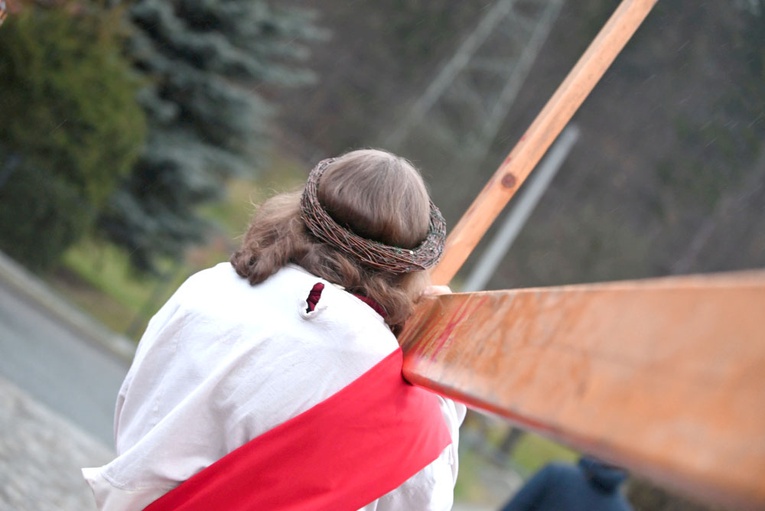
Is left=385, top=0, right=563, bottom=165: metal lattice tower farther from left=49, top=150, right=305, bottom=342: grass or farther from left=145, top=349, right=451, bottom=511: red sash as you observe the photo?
left=145, top=349, right=451, bottom=511: red sash

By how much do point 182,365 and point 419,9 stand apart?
26.5 metres

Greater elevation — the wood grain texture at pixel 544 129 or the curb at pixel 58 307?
the wood grain texture at pixel 544 129

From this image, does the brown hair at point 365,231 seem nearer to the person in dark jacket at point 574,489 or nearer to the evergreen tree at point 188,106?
the person in dark jacket at point 574,489

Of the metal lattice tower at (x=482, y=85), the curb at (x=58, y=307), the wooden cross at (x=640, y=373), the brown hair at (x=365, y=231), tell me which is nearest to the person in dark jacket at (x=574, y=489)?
the brown hair at (x=365, y=231)

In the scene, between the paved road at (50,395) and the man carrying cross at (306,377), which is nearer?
the man carrying cross at (306,377)

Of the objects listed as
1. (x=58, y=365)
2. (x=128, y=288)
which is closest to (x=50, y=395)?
(x=58, y=365)

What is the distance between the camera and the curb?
955cm

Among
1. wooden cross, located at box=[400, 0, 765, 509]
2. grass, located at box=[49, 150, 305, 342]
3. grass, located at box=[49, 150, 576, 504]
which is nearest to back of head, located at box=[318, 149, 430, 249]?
wooden cross, located at box=[400, 0, 765, 509]

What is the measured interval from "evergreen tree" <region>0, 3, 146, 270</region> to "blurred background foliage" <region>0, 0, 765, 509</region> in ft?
0.06

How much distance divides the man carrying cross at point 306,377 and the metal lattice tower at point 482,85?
63.0ft

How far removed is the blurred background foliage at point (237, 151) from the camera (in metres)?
10.1

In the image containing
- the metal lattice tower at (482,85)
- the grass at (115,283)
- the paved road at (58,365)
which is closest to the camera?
the paved road at (58,365)

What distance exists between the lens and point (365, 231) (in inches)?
73.7

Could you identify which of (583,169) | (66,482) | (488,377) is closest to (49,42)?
(66,482)
